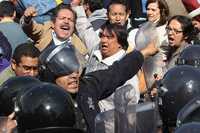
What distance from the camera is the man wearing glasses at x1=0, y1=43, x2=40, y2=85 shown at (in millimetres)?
6031

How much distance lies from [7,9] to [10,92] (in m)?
3.32

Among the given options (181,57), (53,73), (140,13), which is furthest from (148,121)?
(140,13)

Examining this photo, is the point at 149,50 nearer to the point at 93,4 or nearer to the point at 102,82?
the point at 102,82

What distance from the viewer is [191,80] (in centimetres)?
510

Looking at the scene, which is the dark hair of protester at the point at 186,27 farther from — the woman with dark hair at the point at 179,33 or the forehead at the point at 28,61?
the forehead at the point at 28,61

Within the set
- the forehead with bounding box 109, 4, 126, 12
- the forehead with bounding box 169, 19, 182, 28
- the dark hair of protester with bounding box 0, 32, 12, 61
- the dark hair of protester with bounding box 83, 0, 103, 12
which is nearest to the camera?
the dark hair of protester with bounding box 0, 32, 12, 61

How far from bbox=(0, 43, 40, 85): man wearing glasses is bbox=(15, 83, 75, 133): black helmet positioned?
1747 mm

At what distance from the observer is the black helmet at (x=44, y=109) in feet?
13.4

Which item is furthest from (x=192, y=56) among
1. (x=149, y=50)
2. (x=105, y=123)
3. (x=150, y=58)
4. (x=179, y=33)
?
(x=105, y=123)

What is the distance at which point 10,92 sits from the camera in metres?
4.88

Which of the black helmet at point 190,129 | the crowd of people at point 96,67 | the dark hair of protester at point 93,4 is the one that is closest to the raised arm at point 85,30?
the crowd of people at point 96,67

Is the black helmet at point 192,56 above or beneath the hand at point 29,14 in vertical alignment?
beneath

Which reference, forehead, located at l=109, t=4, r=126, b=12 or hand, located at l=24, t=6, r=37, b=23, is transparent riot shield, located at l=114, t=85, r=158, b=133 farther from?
forehead, located at l=109, t=4, r=126, b=12

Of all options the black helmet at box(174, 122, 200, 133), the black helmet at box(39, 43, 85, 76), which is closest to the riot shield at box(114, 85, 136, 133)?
the black helmet at box(174, 122, 200, 133)
